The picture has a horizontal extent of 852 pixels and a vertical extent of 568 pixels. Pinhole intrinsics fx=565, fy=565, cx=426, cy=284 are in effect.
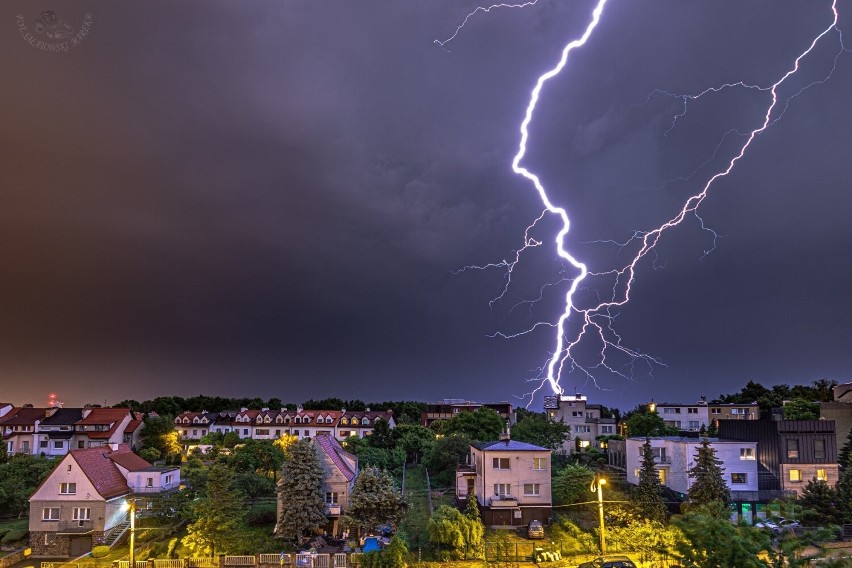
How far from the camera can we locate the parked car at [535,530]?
26156 millimetres

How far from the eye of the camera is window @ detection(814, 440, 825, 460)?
109 feet

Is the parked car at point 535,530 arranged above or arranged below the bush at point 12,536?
above

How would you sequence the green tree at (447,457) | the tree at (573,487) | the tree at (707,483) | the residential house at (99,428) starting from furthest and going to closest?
the residential house at (99,428), the green tree at (447,457), the tree at (573,487), the tree at (707,483)

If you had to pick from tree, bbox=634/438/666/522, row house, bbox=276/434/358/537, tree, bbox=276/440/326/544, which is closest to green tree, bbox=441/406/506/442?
row house, bbox=276/434/358/537

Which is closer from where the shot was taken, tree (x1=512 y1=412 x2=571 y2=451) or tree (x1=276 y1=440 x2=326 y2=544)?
tree (x1=276 y1=440 x2=326 y2=544)

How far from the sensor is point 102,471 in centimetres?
3016

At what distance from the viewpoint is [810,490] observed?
2792 centimetres

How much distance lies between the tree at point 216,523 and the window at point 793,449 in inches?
1197

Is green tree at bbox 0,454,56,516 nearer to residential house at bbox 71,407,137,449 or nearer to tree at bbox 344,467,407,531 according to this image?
residential house at bbox 71,407,137,449

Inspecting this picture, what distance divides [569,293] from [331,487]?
74.3 feet

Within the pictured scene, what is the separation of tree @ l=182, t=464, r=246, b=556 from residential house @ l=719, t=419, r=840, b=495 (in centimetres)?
2914

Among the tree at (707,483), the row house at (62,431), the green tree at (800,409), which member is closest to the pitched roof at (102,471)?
the row house at (62,431)

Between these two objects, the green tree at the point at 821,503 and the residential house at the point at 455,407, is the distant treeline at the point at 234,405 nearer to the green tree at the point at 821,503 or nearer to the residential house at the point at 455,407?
the residential house at the point at 455,407

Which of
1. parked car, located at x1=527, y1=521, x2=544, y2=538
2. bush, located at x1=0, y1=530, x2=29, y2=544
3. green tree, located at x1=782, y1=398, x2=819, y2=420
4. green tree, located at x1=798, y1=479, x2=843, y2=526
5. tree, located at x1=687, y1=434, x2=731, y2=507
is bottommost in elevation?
bush, located at x1=0, y1=530, x2=29, y2=544
